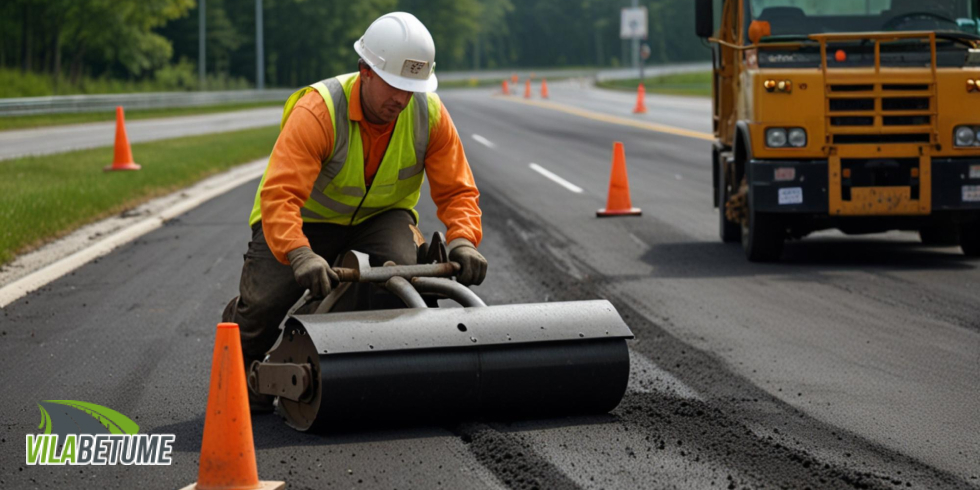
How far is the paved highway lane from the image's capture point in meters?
25.2

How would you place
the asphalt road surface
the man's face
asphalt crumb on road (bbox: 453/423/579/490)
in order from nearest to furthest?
asphalt crumb on road (bbox: 453/423/579/490), the asphalt road surface, the man's face

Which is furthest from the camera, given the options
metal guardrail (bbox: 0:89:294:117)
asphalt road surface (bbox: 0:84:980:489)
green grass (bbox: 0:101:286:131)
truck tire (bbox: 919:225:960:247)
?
metal guardrail (bbox: 0:89:294:117)

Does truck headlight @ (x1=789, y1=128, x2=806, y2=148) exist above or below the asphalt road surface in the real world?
above

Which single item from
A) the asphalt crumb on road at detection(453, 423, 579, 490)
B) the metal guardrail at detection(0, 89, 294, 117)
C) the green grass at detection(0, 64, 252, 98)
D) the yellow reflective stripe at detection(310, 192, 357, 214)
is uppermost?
the green grass at detection(0, 64, 252, 98)

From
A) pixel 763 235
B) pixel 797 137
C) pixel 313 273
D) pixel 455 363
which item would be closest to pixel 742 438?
pixel 455 363

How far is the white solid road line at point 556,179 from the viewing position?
54.6 feet

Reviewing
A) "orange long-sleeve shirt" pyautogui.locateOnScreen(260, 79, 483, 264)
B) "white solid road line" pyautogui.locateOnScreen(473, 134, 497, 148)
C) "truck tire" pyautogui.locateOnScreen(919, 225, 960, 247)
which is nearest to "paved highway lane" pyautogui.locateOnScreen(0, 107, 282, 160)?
"white solid road line" pyautogui.locateOnScreen(473, 134, 497, 148)

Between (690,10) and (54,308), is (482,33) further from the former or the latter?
(54,308)

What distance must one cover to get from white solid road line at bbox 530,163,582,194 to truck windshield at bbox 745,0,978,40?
6190mm

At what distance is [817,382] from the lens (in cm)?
602

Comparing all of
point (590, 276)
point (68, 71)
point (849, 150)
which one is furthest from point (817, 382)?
point (68, 71)

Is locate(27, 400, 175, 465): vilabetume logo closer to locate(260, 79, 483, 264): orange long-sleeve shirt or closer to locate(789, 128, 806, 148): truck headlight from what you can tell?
locate(260, 79, 483, 264): orange long-sleeve shirt

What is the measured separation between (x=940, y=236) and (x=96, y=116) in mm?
33791

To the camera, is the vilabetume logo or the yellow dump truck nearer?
the vilabetume logo
